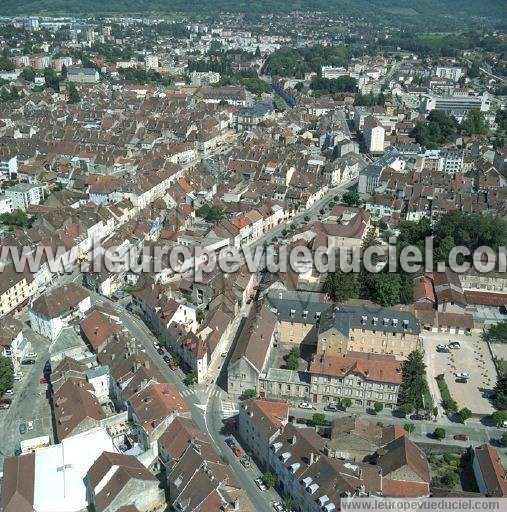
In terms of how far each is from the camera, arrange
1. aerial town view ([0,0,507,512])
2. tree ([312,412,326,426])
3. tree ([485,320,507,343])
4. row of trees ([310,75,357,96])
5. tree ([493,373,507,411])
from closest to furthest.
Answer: aerial town view ([0,0,507,512]), tree ([312,412,326,426]), tree ([493,373,507,411]), tree ([485,320,507,343]), row of trees ([310,75,357,96])

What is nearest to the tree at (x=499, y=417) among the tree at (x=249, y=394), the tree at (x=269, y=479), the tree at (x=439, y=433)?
the tree at (x=439, y=433)

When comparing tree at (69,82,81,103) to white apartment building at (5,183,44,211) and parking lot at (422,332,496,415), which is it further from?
parking lot at (422,332,496,415)

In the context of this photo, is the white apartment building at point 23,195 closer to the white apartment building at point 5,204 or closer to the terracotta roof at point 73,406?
the white apartment building at point 5,204

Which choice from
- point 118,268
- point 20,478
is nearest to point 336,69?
point 118,268

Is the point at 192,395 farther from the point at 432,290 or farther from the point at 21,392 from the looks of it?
the point at 432,290

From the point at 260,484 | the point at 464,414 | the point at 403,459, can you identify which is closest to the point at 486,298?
the point at 464,414

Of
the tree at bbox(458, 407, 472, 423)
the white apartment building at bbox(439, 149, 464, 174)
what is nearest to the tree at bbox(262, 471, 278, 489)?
the tree at bbox(458, 407, 472, 423)
